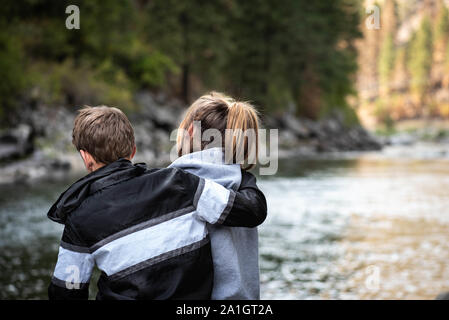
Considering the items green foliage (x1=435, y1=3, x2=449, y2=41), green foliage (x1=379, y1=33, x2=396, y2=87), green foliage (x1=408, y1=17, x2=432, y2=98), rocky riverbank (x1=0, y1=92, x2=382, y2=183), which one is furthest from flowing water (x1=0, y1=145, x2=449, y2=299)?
green foliage (x1=379, y1=33, x2=396, y2=87)

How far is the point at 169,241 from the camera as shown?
2.04 metres

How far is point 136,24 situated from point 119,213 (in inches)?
1285

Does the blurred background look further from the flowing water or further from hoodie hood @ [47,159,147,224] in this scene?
hoodie hood @ [47,159,147,224]

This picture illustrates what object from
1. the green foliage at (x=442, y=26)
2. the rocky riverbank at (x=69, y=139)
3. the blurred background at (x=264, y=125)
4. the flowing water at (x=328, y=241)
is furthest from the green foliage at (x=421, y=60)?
the flowing water at (x=328, y=241)

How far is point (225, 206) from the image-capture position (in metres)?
1.99

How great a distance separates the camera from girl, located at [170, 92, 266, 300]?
6.92 feet

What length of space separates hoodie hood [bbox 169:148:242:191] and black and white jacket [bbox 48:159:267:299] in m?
0.07

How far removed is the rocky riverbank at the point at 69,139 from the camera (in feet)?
61.1

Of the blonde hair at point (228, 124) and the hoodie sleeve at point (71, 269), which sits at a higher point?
the blonde hair at point (228, 124)

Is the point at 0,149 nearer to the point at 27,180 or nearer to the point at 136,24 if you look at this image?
the point at 27,180

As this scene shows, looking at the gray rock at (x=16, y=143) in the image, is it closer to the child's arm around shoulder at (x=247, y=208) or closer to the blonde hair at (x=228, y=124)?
the blonde hair at (x=228, y=124)

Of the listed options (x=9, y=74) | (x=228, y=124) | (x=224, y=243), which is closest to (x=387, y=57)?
(x=9, y=74)

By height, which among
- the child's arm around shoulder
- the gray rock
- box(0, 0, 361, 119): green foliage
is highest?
box(0, 0, 361, 119): green foliage

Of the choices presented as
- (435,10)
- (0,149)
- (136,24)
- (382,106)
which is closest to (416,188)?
(0,149)
